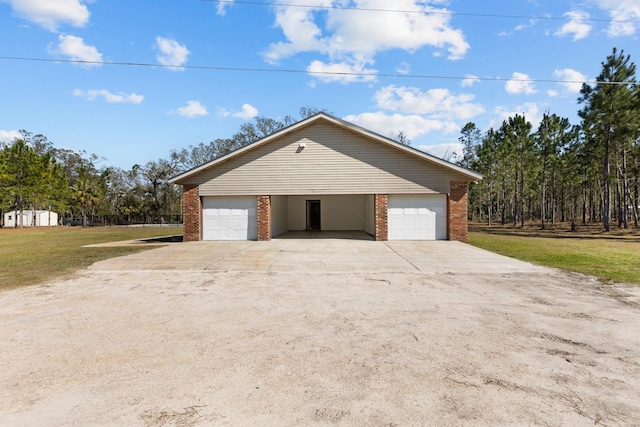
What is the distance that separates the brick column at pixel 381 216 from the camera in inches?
647

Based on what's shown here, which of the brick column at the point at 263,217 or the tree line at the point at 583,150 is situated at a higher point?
the tree line at the point at 583,150

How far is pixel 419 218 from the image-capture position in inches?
→ 651

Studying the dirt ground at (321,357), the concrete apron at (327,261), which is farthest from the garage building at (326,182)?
the dirt ground at (321,357)

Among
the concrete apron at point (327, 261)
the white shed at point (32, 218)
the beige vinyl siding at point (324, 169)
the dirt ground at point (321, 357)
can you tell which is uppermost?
the beige vinyl siding at point (324, 169)

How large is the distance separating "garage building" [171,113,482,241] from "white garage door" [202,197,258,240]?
1.8 inches

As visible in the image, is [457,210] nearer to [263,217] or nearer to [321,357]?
[263,217]

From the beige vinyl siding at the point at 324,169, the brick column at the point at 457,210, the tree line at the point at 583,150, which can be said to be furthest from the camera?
the tree line at the point at 583,150

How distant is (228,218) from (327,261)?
26.9 ft

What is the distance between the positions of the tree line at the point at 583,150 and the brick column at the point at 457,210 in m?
11.0

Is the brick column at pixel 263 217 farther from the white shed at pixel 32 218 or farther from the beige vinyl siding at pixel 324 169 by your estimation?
the white shed at pixel 32 218

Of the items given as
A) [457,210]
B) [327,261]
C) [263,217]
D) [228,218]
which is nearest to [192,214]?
[228,218]

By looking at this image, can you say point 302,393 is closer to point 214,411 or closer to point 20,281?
point 214,411

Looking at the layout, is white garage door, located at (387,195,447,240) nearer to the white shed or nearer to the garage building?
the garage building

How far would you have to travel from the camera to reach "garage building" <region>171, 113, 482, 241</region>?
53.4 feet
